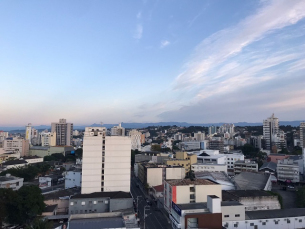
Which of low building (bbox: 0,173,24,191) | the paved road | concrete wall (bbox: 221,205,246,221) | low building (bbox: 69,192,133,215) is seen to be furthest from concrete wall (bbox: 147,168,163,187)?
low building (bbox: 0,173,24,191)

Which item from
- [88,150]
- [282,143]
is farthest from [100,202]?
[282,143]

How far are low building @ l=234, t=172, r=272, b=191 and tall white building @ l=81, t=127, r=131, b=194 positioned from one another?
43.0 feet

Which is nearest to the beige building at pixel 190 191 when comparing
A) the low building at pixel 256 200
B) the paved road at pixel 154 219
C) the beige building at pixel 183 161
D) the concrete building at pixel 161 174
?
the paved road at pixel 154 219

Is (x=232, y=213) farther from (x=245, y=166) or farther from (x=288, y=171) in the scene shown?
(x=245, y=166)

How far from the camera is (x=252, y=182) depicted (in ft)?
91.9

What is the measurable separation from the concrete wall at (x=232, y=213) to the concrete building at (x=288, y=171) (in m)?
22.3

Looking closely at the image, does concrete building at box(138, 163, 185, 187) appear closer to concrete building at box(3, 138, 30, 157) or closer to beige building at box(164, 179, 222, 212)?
beige building at box(164, 179, 222, 212)

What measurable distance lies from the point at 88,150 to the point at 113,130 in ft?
228

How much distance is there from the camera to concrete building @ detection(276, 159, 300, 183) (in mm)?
35250

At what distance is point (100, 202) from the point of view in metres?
20.8

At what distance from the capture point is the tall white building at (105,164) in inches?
921

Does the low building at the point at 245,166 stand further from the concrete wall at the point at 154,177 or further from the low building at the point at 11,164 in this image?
the low building at the point at 11,164

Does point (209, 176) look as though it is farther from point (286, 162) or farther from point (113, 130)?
point (113, 130)

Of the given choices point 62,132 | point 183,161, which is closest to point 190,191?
point 183,161
